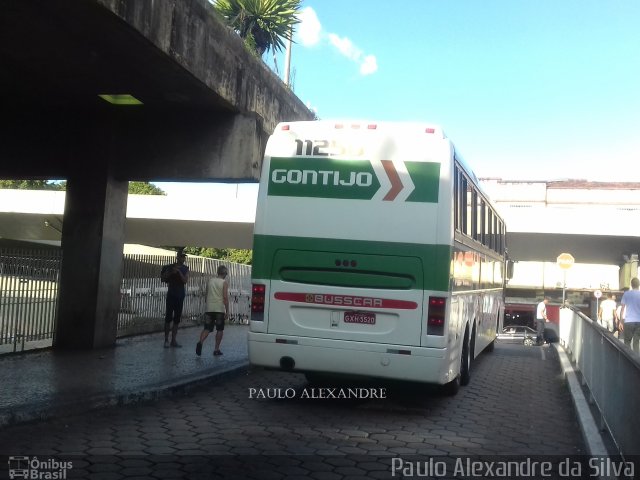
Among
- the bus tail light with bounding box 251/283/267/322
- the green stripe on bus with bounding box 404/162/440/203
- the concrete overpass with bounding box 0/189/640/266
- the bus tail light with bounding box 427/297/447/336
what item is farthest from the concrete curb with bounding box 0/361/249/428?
the concrete overpass with bounding box 0/189/640/266

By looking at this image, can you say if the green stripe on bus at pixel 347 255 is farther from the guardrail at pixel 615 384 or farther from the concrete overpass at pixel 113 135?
the concrete overpass at pixel 113 135

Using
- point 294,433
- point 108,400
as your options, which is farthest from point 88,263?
point 294,433

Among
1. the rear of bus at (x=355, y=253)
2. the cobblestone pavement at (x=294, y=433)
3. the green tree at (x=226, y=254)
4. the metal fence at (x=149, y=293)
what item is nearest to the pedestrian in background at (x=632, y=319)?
the cobblestone pavement at (x=294, y=433)

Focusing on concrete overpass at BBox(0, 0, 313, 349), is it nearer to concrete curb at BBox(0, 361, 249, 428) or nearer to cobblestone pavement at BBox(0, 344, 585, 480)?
concrete curb at BBox(0, 361, 249, 428)

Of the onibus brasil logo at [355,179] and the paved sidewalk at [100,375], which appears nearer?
the paved sidewalk at [100,375]

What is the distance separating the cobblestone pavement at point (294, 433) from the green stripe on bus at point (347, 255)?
1695 mm

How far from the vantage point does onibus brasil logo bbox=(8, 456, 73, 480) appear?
5363 mm

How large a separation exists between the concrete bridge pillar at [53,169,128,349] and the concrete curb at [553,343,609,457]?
27.6 feet

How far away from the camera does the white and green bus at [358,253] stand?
8.10 metres

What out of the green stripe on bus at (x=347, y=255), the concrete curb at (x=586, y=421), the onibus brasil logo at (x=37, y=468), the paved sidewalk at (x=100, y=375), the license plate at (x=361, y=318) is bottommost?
the onibus brasil logo at (x=37, y=468)

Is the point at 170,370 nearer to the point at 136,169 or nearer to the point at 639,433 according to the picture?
the point at 136,169

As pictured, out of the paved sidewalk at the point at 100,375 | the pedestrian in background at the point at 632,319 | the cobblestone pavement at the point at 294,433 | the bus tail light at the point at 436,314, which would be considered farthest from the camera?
the pedestrian in background at the point at 632,319

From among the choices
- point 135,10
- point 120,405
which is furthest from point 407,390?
point 135,10

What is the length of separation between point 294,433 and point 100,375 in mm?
3792
